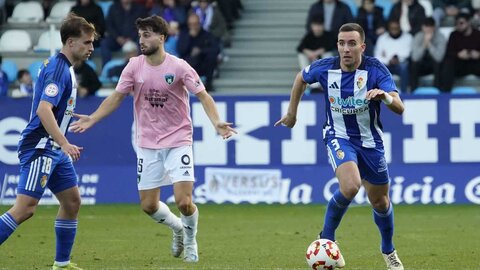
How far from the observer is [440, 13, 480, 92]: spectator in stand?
72.3 ft

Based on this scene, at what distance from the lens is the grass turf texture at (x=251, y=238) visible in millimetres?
12039

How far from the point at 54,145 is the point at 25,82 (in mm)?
11711

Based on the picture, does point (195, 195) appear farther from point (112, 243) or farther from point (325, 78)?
point (325, 78)

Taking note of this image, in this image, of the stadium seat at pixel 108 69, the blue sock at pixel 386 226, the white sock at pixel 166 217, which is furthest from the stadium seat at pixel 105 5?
the blue sock at pixel 386 226

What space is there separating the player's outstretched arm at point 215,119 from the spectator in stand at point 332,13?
1163 centimetres

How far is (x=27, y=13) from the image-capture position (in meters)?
25.7

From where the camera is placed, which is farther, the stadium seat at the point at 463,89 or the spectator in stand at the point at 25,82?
the spectator in stand at the point at 25,82

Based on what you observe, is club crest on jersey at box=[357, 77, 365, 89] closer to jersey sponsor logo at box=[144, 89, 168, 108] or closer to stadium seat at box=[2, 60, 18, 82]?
jersey sponsor logo at box=[144, 89, 168, 108]

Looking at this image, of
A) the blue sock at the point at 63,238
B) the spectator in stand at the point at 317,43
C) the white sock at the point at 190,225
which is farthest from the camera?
the spectator in stand at the point at 317,43

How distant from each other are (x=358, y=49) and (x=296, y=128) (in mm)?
8090

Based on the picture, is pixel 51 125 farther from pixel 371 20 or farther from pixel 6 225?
pixel 371 20

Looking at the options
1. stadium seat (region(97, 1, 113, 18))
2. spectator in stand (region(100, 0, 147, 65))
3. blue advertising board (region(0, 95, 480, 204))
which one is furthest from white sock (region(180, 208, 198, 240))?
stadium seat (region(97, 1, 113, 18))

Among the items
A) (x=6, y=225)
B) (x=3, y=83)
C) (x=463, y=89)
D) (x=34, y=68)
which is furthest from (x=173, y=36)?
(x=6, y=225)

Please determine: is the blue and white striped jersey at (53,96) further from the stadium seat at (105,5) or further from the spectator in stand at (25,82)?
the stadium seat at (105,5)
